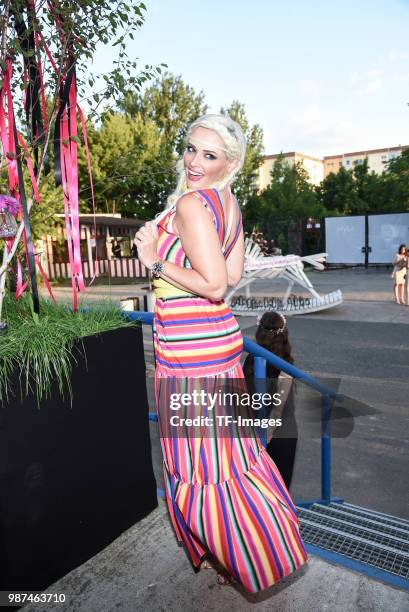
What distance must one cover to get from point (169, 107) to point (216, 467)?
113ft

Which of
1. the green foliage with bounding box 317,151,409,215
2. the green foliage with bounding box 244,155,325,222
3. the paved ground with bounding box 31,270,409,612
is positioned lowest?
the paved ground with bounding box 31,270,409,612

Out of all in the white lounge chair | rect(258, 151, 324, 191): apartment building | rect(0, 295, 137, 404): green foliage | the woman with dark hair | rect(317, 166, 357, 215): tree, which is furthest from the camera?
rect(258, 151, 324, 191): apartment building

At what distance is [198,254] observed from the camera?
1.48m

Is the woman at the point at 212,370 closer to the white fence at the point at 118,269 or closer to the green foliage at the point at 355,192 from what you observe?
the white fence at the point at 118,269

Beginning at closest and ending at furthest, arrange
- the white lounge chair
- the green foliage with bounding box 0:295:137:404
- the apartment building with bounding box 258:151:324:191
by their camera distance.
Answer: the green foliage with bounding box 0:295:137:404 → the white lounge chair → the apartment building with bounding box 258:151:324:191

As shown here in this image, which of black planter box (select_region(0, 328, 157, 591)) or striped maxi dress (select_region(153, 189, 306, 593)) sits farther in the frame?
black planter box (select_region(0, 328, 157, 591))

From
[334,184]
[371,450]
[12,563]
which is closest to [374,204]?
[334,184]

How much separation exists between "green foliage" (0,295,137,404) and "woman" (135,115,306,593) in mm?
386

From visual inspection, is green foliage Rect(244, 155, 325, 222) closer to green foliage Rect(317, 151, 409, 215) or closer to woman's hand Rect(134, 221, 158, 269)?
green foliage Rect(317, 151, 409, 215)

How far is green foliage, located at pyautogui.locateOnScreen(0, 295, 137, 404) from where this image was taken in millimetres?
1681

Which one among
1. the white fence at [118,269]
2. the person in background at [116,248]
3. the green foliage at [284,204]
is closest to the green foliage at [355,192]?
the green foliage at [284,204]

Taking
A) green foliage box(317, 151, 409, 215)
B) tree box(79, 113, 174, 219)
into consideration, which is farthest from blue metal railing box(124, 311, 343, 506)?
green foliage box(317, 151, 409, 215)

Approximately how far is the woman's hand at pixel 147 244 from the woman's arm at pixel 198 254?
2.4 inches

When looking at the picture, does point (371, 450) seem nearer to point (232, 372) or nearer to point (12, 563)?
point (232, 372)
